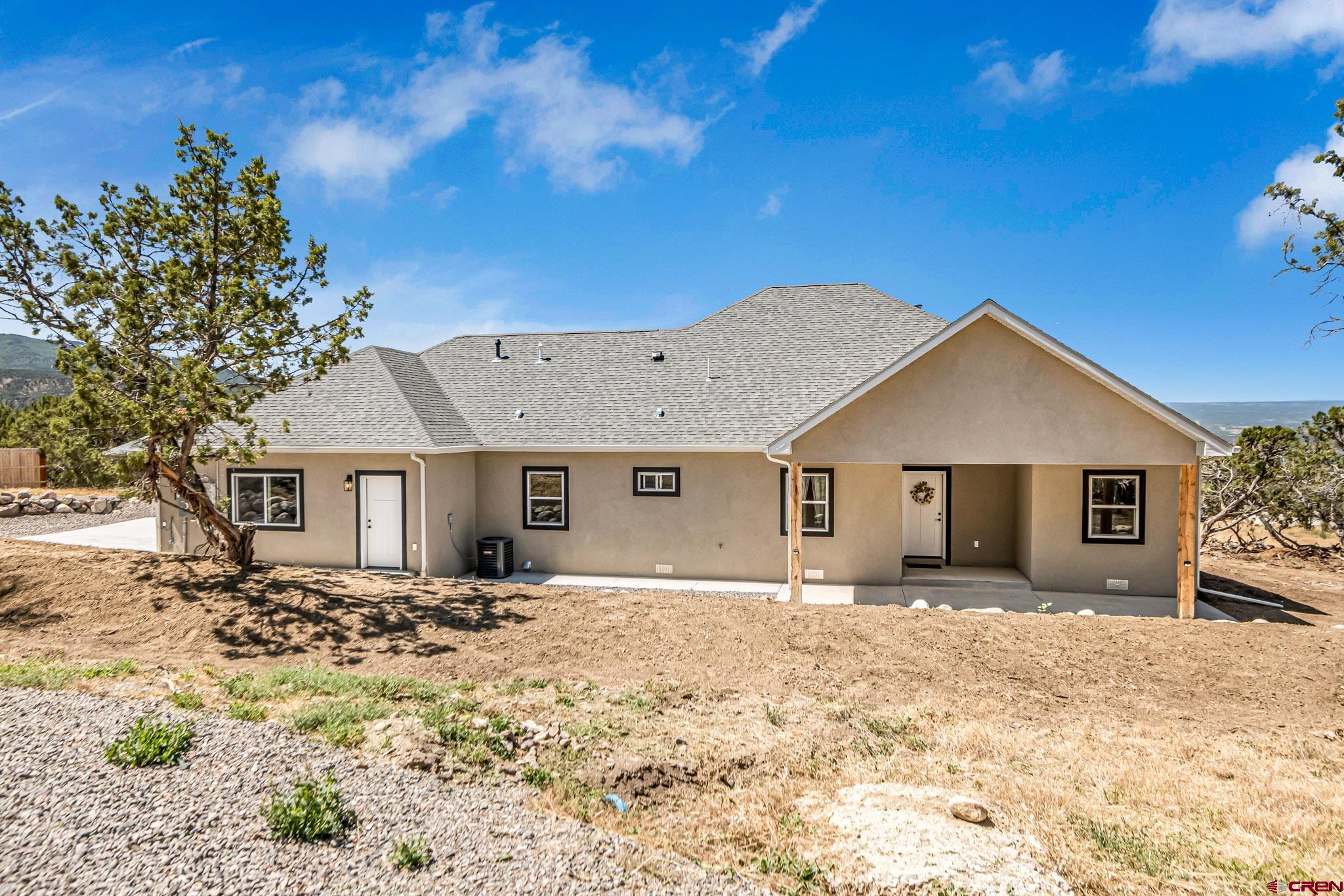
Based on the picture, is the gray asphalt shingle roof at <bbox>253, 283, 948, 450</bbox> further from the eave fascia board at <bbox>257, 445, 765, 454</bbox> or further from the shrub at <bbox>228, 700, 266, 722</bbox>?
the shrub at <bbox>228, 700, 266, 722</bbox>

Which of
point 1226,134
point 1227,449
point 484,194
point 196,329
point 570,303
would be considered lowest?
point 1227,449

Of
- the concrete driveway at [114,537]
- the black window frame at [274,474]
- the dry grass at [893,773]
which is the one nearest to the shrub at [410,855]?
the dry grass at [893,773]

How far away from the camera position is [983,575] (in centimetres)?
1309

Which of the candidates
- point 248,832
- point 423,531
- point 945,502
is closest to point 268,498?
point 423,531

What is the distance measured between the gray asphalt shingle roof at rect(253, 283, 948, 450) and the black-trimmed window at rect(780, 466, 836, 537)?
112 cm

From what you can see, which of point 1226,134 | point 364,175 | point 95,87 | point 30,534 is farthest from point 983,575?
point 30,534

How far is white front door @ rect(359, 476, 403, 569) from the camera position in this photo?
1345 centimetres

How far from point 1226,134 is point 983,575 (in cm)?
1249

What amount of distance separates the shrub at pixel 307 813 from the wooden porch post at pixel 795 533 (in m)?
8.36

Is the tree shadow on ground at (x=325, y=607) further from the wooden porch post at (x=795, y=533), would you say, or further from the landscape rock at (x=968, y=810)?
the landscape rock at (x=968, y=810)

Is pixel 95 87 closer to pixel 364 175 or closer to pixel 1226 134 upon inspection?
pixel 364 175

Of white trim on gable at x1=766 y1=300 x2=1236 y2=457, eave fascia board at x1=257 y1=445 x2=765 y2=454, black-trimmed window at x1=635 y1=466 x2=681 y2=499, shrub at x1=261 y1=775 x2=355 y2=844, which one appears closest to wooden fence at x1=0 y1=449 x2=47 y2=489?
eave fascia board at x1=257 y1=445 x2=765 y2=454

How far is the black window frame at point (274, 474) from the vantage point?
13.9 metres

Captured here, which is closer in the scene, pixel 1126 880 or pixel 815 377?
pixel 1126 880
